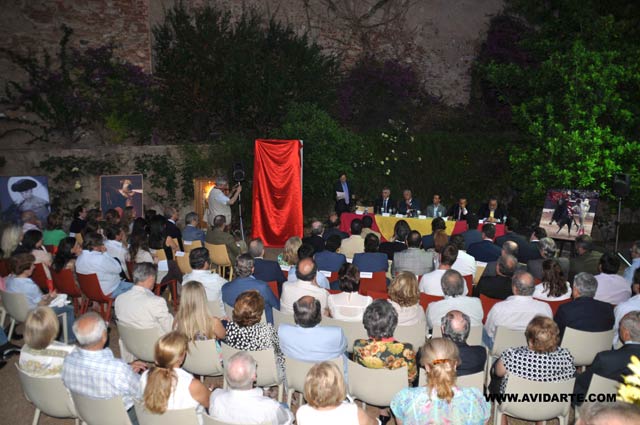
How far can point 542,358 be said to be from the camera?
3547 millimetres

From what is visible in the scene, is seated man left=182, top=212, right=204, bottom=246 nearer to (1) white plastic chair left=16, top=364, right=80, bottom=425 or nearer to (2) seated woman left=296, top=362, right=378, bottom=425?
(1) white plastic chair left=16, top=364, right=80, bottom=425

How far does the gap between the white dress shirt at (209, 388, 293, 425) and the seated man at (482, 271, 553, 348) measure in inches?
87.4

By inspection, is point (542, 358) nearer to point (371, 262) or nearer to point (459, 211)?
point (371, 262)

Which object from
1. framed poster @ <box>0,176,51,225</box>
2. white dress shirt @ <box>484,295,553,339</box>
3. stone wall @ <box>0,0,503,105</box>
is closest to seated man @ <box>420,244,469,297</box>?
white dress shirt @ <box>484,295,553,339</box>

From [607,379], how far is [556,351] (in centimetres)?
33

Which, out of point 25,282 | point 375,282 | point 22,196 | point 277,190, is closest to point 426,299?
point 375,282

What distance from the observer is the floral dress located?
12.1 feet

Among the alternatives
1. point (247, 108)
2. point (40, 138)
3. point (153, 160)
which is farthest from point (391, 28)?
point (40, 138)

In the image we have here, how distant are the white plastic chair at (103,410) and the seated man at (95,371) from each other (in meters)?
0.09

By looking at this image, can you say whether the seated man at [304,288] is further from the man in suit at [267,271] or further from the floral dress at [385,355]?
the floral dress at [385,355]

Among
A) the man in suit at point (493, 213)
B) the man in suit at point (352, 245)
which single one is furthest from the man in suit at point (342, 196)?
the man in suit at point (352, 245)

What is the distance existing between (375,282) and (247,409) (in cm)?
332

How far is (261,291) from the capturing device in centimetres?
502

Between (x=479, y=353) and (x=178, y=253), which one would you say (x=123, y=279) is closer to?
(x=178, y=253)
